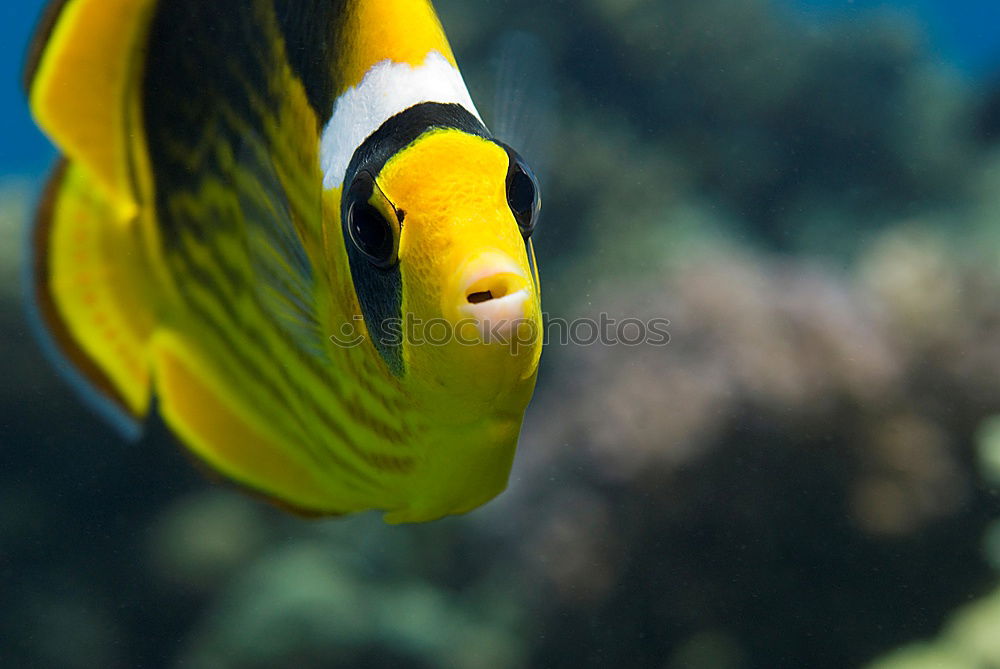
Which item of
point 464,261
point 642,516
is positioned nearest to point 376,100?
point 464,261

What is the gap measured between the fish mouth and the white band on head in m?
0.24

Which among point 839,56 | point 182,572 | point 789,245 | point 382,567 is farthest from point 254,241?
point 839,56

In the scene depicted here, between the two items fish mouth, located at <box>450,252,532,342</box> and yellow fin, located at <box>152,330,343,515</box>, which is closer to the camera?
fish mouth, located at <box>450,252,532,342</box>

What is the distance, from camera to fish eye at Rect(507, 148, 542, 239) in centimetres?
68

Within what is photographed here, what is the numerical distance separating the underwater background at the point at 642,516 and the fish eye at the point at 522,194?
2.88 ft

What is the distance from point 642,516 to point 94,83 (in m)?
1.68

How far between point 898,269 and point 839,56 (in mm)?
3016

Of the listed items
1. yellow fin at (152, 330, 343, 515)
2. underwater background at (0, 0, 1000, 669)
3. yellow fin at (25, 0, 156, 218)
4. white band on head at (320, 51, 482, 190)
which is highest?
yellow fin at (25, 0, 156, 218)

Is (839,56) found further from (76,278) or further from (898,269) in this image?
(76,278)

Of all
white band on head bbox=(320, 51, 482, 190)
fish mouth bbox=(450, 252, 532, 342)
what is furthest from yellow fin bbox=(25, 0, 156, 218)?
fish mouth bbox=(450, 252, 532, 342)

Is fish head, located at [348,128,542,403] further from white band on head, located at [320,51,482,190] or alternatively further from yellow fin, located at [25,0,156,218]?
yellow fin, located at [25,0,156,218]

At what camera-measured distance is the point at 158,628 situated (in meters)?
2.58

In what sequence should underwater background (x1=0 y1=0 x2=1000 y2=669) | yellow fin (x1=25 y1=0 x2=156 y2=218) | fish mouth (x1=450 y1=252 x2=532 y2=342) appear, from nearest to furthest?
1. fish mouth (x1=450 y1=252 x2=532 y2=342)
2. yellow fin (x1=25 y1=0 x2=156 y2=218)
3. underwater background (x1=0 y1=0 x2=1000 y2=669)

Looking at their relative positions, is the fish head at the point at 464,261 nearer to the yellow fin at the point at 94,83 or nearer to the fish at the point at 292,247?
the fish at the point at 292,247
